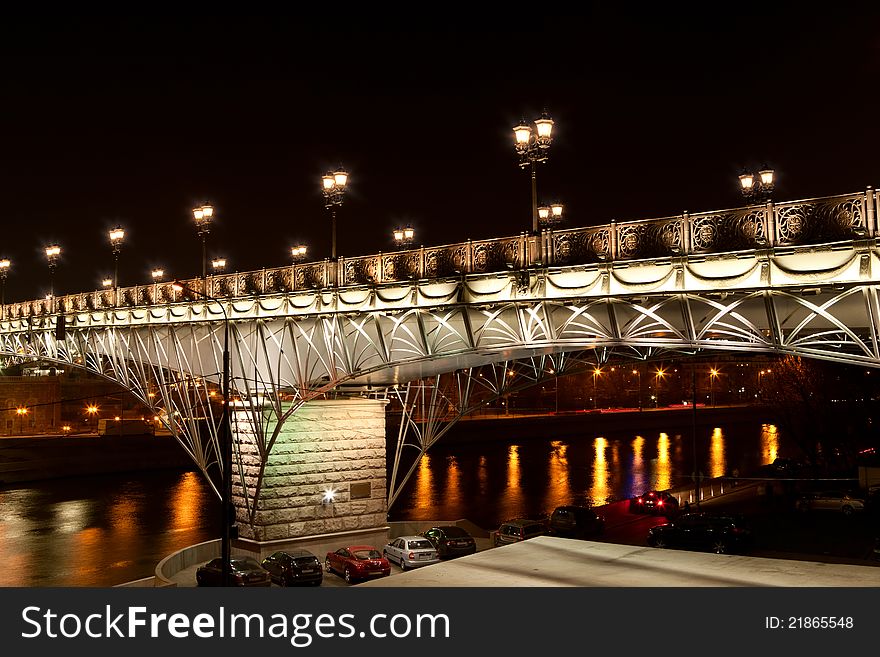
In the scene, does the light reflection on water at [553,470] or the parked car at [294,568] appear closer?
the parked car at [294,568]

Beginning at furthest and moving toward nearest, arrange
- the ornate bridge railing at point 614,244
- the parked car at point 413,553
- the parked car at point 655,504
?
1. the parked car at point 655,504
2. the parked car at point 413,553
3. the ornate bridge railing at point 614,244

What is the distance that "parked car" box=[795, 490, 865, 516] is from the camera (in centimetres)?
3731

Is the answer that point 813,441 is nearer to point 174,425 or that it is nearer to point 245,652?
point 174,425

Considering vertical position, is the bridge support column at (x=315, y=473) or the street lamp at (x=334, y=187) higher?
the street lamp at (x=334, y=187)

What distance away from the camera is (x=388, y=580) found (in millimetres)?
9859

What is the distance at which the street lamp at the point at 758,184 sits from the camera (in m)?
26.0

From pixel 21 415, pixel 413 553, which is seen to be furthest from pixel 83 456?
pixel 413 553

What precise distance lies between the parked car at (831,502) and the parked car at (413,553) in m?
18.4

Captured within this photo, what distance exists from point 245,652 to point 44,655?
1.76 meters

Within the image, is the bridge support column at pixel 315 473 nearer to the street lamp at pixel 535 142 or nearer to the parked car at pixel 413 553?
the parked car at pixel 413 553

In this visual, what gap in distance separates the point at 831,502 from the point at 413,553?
19767mm

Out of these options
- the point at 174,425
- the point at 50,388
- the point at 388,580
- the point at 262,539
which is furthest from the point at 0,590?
the point at 50,388

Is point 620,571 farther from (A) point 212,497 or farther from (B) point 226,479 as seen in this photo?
(A) point 212,497

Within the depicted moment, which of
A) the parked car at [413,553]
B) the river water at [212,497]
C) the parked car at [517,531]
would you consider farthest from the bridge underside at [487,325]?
the river water at [212,497]
